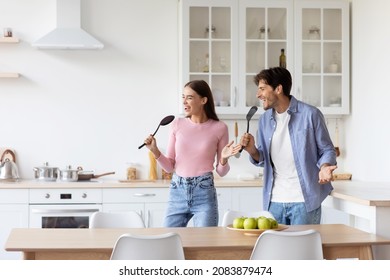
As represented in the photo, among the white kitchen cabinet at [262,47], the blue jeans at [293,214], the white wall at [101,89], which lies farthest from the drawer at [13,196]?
the blue jeans at [293,214]

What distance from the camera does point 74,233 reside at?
339cm

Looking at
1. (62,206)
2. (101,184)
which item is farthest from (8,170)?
(101,184)

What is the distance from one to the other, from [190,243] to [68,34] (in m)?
3.24

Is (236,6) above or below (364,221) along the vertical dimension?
above

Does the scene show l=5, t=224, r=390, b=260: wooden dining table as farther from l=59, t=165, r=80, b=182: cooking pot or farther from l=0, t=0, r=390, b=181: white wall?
l=0, t=0, r=390, b=181: white wall

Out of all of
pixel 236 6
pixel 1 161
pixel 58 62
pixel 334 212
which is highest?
pixel 236 6

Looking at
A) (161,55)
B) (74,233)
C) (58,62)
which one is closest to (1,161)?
(58,62)

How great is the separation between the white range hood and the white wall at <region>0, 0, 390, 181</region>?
0.15 meters

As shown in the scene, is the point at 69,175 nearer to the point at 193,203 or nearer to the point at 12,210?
the point at 12,210

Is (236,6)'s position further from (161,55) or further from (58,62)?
(58,62)

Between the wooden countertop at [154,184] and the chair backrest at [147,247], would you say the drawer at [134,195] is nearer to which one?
the wooden countertop at [154,184]

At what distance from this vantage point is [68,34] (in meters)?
5.88
